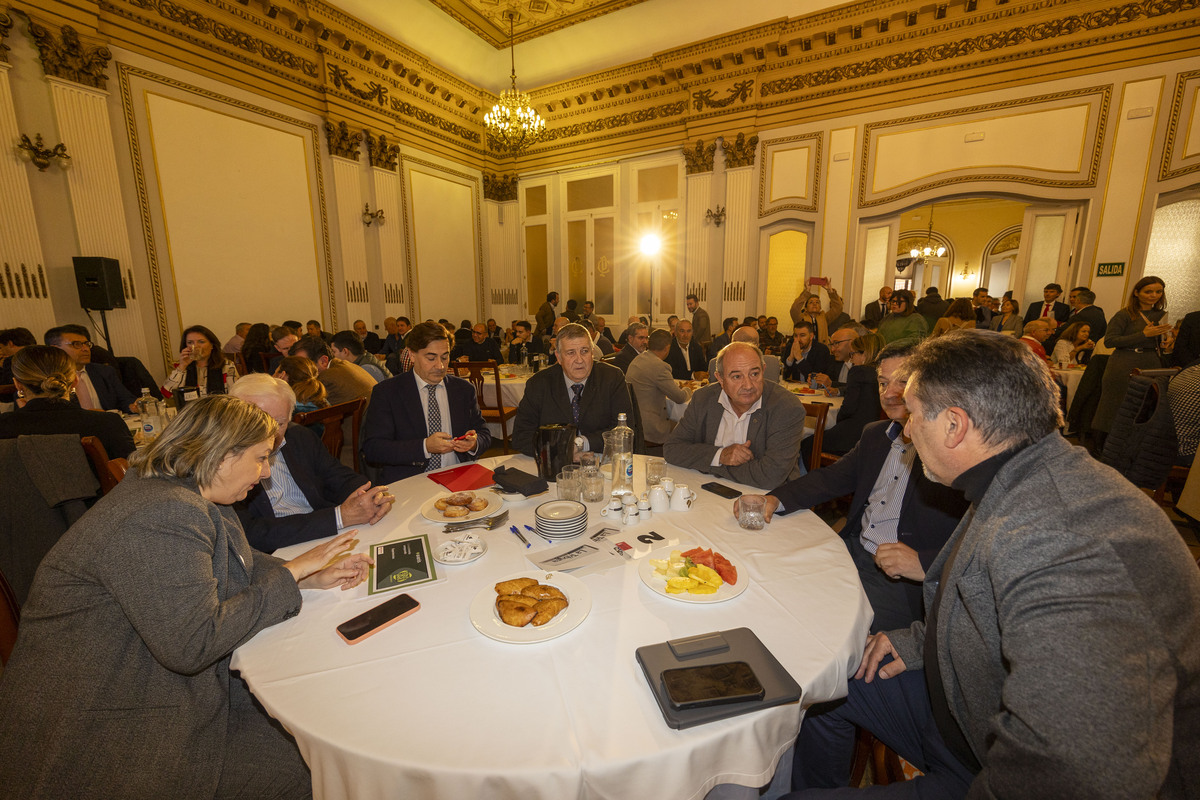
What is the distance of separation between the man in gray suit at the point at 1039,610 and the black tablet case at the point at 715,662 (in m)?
0.35

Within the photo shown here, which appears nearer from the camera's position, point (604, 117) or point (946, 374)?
point (946, 374)

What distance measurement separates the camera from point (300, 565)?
1396 mm

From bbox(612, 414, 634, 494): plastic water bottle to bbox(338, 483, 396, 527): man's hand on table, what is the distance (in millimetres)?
874

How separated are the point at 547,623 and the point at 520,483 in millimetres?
839

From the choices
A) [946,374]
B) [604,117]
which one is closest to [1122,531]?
[946,374]

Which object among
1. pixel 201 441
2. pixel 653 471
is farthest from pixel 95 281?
pixel 653 471

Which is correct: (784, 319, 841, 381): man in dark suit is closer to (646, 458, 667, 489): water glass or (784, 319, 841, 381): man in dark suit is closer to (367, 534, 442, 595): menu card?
(646, 458, 667, 489): water glass

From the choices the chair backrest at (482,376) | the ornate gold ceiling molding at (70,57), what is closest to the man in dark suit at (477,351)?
the chair backrest at (482,376)

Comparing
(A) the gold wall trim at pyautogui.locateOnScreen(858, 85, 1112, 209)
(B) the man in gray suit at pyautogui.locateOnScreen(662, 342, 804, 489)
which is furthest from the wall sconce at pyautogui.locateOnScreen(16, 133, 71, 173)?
(A) the gold wall trim at pyautogui.locateOnScreen(858, 85, 1112, 209)

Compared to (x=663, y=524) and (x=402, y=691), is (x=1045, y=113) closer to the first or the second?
(x=663, y=524)

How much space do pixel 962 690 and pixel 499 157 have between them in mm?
12054

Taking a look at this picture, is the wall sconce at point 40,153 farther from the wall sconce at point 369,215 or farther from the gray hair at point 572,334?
the gray hair at point 572,334

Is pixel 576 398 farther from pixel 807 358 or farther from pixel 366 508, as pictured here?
pixel 807 358

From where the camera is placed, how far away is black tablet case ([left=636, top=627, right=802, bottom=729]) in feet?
3.09
